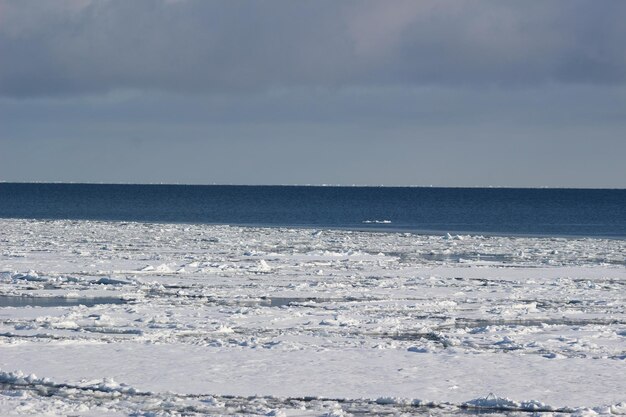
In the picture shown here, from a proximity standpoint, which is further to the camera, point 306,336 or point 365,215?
point 365,215

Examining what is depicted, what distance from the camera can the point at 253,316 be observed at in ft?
52.0

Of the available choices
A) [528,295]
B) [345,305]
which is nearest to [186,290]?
[345,305]

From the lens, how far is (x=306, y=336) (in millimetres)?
14047

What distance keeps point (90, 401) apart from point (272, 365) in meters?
2.50

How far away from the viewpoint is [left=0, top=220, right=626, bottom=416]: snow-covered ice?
10383 millimetres

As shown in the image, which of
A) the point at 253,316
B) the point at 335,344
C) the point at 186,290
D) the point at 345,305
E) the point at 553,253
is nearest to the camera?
the point at 335,344

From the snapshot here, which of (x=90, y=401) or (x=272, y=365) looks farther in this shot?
(x=272, y=365)

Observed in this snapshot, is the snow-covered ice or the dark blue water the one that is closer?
the snow-covered ice

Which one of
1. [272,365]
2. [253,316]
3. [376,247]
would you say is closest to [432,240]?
[376,247]

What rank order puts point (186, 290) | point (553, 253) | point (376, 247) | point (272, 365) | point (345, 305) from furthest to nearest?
point (376, 247)
point (553, 253)
point (186, 290)
point (345, 305)
point (272, 365)

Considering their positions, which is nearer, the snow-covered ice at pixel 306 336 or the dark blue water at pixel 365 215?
the snow-covered ice at pixel 306 336

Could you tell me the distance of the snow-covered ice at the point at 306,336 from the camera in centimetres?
1038

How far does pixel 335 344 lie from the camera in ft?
44.0

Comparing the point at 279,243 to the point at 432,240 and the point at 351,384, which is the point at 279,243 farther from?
the point at 351,384
